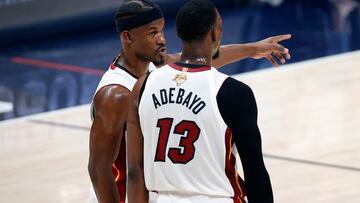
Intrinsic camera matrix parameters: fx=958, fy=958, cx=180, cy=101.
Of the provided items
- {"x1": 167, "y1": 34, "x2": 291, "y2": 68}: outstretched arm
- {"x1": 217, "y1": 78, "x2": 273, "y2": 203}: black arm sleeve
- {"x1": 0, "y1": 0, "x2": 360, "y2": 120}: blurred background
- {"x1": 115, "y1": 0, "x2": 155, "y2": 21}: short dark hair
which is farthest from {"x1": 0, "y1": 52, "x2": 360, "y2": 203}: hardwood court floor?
{"x1": 217, "y1": 78, "x2": 273, "y2": 203}: black arm sleeve

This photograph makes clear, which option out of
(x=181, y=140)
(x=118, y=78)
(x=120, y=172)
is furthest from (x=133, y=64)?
(x=181, y=140)

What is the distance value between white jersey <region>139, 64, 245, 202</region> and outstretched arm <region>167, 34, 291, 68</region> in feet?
3.27

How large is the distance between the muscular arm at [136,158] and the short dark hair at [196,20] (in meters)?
0.28

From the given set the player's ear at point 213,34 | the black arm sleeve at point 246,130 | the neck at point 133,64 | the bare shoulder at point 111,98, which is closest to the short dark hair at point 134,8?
the neck at point 133,64

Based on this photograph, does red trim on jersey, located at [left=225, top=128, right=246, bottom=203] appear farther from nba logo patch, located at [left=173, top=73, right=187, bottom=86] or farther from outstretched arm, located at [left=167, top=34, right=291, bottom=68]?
outstretched arm, located at [left=167, top=34, right=291, bottom=68]

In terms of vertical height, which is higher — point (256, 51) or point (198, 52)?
point (198, 52)

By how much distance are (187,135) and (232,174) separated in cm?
23

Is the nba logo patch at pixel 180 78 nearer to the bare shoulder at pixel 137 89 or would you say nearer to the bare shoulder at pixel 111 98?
the bare shoulder at pixel 137 89

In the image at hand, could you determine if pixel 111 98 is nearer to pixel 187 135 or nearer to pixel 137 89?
pixel 137 89

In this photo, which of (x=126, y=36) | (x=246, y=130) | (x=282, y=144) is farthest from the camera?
(x=282, y=144)

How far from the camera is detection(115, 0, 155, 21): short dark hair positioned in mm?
4168

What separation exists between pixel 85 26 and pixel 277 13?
9.85 ft

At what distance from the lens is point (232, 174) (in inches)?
140

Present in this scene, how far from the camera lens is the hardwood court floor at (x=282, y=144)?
7.04 meters
